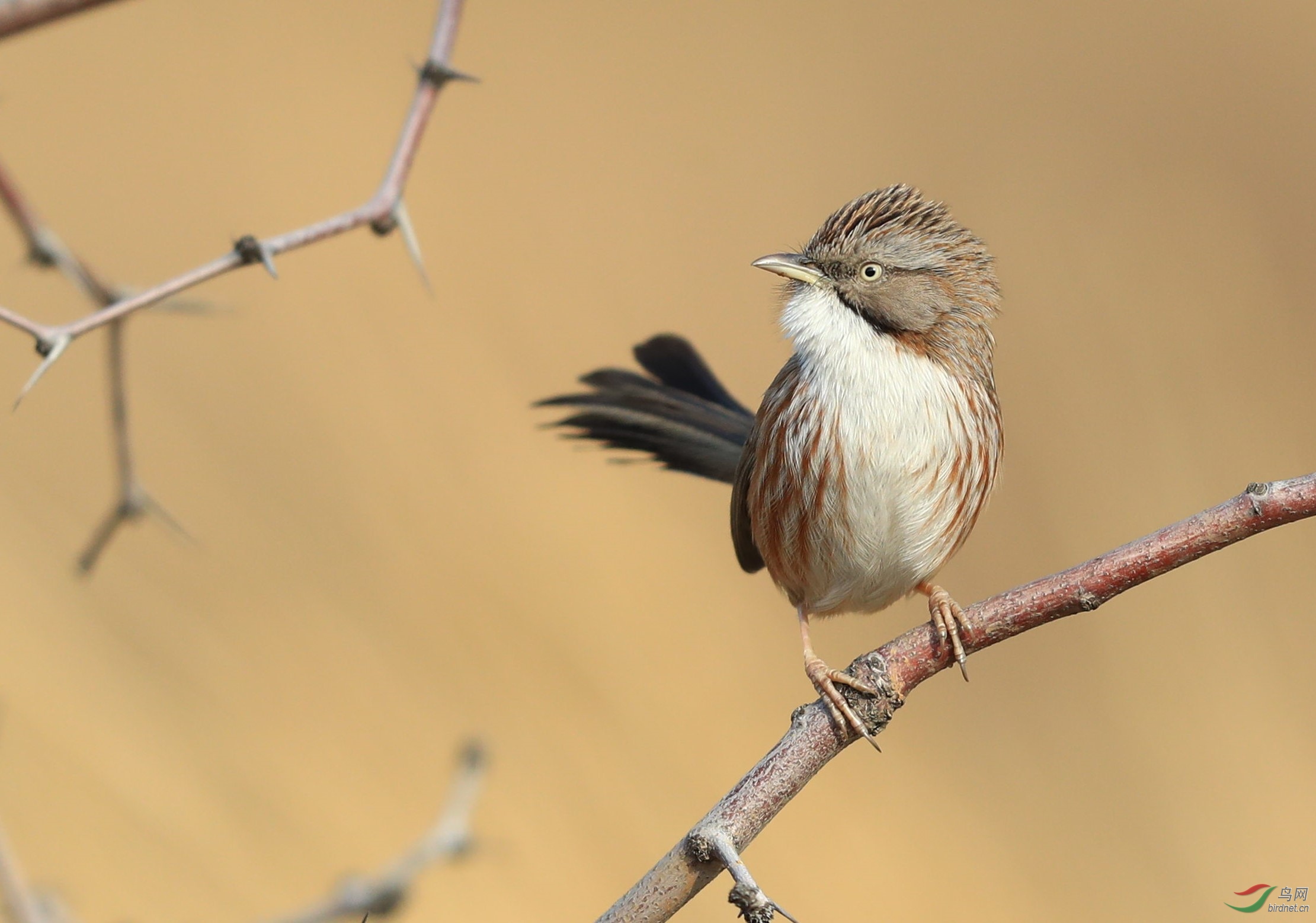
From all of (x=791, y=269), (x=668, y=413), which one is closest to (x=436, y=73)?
(x=791, y=269)

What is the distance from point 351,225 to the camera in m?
1.85

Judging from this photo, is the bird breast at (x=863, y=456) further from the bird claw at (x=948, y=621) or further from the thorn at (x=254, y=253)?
the thorn at (x=254, y=253)

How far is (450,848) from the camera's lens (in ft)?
6.70

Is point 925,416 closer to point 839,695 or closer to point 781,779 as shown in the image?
point 839,695

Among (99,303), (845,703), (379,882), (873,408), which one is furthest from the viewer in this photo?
(873,408)

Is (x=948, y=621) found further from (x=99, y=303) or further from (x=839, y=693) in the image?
(x=99, y=303)

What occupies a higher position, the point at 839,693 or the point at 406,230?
the point at 406,230

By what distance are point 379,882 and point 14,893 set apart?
647 mm

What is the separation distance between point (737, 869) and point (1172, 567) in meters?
0.91

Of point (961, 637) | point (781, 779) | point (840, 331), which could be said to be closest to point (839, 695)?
point (961, 637)

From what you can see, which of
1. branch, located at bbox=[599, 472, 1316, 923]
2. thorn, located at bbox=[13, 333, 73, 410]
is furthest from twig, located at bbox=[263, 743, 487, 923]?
thorn, located at bbox=[13, 333, 73, 410]

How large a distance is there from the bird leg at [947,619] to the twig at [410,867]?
0.95 metres

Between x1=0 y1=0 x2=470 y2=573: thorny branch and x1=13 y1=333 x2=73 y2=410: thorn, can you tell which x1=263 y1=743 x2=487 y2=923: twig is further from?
x1=13 y1=333 x2=73 y2=410: thorn

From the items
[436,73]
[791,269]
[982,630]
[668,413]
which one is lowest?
[982,630]
